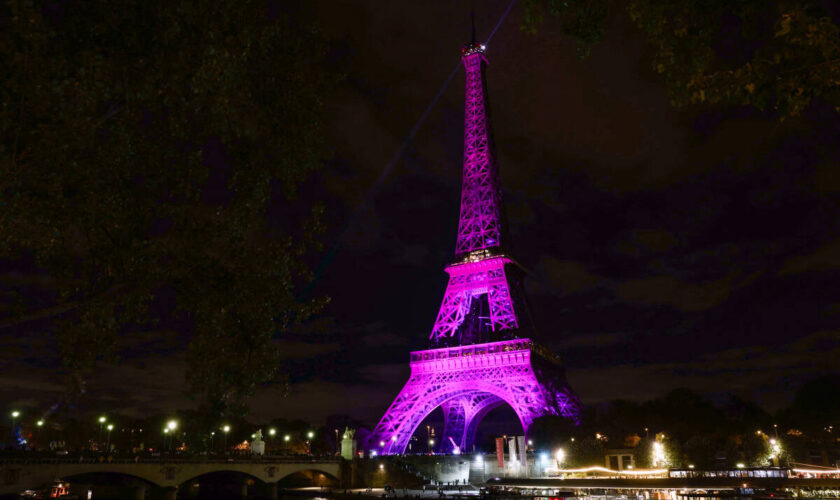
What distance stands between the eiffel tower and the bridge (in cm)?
908

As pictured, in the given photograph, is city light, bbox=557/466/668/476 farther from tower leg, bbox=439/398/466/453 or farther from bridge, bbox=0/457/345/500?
bridge, bbox=0/457/345/500

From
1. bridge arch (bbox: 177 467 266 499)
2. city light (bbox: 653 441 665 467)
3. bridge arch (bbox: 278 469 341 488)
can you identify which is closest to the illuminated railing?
city light (bbox: 653 441 665 467)

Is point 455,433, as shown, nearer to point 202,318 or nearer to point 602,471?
point 602,471

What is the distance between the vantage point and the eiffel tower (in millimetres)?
62969

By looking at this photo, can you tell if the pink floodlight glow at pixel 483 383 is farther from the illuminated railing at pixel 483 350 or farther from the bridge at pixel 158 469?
the bridge at pixel 158 469

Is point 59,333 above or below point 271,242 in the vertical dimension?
below

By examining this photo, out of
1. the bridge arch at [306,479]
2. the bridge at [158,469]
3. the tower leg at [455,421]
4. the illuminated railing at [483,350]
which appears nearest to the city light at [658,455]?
the illuminated railing at [483,350]

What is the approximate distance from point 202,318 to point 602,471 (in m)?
49.8

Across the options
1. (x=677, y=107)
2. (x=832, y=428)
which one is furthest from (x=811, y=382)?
(x=677, y=107)

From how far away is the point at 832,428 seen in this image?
95438mm

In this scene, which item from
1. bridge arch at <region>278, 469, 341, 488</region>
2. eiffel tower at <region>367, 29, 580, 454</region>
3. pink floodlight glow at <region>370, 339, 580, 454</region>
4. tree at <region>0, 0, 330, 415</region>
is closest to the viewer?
tree at <region>0, 0, 330, 415</region>

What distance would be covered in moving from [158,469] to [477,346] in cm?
3517

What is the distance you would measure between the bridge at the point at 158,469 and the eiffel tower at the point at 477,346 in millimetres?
9078

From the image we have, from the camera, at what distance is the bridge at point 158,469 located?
1593 inches
